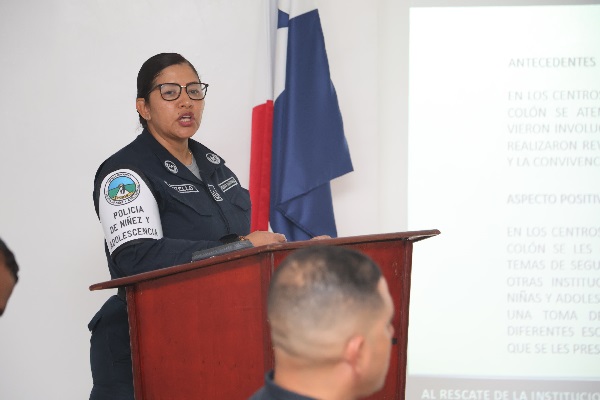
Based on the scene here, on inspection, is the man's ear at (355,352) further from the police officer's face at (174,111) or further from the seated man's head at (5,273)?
the police officer's face at (174,111)

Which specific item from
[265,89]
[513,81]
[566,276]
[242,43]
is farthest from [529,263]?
[242,43]

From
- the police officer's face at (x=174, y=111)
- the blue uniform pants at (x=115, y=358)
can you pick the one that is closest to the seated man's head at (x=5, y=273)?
the blue uniform pants at (x=115, y=358)

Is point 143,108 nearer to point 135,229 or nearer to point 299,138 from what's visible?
point 135,229

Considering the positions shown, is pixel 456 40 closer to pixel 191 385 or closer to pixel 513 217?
pixel 513 217

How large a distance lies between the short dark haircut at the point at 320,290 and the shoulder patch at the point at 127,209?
91 centimetres

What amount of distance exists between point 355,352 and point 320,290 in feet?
0.35

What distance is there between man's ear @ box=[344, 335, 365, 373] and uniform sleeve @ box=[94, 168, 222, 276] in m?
0.90

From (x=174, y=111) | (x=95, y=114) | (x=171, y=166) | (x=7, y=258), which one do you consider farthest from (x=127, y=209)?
(x=95, y=114)

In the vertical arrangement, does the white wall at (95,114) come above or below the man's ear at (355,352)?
above

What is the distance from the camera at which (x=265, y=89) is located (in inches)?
147

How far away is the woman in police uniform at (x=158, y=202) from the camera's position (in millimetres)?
2123

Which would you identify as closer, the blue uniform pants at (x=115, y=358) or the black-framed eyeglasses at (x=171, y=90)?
the blue uniform pants at (x=115, y=358)

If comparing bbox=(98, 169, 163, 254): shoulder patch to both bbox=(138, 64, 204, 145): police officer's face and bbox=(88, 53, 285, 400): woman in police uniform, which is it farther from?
bbox=(138, 64, 204, 145): police officer's face

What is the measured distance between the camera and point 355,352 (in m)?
1.24
